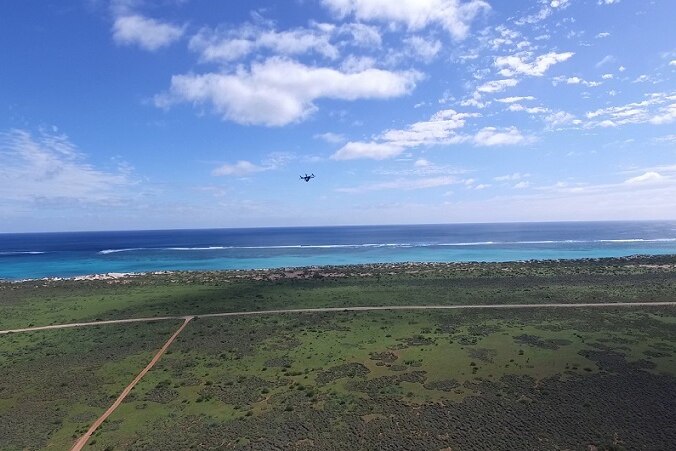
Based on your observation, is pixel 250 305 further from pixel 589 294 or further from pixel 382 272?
pixel 589 294

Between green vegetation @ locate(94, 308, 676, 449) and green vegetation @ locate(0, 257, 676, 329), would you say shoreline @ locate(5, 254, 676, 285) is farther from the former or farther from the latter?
green vegetation @ locate(94, 308, 676, 449)

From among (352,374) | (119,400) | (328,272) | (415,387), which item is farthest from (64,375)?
(328,272)

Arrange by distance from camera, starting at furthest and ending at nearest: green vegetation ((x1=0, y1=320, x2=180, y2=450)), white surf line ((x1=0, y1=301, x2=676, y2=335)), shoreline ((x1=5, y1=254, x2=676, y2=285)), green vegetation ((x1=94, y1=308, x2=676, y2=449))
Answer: shoreline ((x1=5, y1=254, x2=676, y2=285)) < white surf line ((x1=0, y1=301, x2=676, y2=335)) < green vegetation ((x1=0, y1=320, x2=180, y2=450)) < green vegetation ((x1=94, y1=308, x2=676, y2=449))

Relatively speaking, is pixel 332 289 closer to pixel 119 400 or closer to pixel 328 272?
pixel 328 272

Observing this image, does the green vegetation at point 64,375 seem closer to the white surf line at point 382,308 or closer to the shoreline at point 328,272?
the white surf line at point 382,308

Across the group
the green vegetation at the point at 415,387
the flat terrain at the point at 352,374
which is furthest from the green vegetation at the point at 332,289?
the green vegetation at the point at 415,387

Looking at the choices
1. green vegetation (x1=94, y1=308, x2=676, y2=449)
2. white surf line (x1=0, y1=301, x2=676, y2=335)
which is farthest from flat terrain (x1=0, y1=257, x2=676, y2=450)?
white surf line (x1=0, y1=301, x2=676, y2=335)

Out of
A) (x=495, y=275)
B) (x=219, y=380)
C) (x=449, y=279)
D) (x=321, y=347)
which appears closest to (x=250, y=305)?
(x=321, y=347)

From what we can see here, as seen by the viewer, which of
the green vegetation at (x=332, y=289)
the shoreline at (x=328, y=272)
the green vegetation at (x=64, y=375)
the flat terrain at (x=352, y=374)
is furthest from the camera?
the shoreline at (x=328, y=272)
